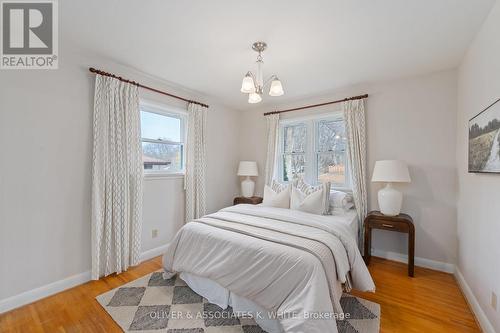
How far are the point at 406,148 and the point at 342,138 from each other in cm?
87

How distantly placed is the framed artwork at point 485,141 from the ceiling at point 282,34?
2.64 feet

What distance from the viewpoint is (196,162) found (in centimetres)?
347

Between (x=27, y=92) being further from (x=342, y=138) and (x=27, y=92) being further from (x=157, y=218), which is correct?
(x=342, y=138)

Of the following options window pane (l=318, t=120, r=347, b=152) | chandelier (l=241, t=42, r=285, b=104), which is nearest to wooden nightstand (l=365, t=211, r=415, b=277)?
window pane (l=318, t=120, r=347, b=152)

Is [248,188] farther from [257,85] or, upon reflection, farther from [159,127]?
[257,85]

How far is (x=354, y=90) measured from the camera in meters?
3.22

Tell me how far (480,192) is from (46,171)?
3995 millimetres

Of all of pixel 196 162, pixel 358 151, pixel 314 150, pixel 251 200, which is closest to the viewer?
pixel 358 151

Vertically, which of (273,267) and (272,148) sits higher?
(272,148)

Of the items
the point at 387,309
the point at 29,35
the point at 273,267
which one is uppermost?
the point at 29,35

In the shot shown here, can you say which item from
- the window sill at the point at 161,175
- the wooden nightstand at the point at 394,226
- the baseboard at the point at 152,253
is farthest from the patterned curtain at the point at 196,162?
the wooden nightstand at the point at 394,226

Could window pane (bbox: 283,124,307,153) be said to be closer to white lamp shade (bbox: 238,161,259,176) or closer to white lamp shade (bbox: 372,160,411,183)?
white lamp shade (bbox: 238,161,259,176)

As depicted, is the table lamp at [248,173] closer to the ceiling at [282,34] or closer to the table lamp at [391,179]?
the ceiling at [282,34]

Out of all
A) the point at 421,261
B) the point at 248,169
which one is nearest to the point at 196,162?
the point at 248,169
